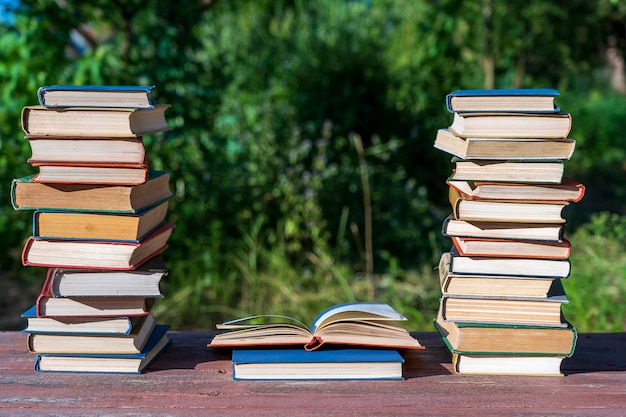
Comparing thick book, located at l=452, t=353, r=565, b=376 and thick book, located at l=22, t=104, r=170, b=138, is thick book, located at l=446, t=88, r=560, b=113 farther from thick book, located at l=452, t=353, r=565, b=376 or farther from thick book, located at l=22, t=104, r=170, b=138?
thick book, located at l=22, t=104, r=170, b=138

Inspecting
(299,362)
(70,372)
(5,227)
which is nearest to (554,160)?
(299,362)

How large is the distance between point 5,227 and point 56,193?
3120 millimetres

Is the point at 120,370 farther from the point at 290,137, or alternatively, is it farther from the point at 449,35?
the point at 449,35

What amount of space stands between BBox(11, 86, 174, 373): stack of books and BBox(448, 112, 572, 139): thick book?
0.88 metres

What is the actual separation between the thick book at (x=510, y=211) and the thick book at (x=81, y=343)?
998mm

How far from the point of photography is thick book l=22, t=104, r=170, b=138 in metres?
1.86

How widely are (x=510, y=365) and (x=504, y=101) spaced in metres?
0.75

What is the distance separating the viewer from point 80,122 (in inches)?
73.7

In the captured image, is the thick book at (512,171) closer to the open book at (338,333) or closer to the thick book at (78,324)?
the open book at (338,333)

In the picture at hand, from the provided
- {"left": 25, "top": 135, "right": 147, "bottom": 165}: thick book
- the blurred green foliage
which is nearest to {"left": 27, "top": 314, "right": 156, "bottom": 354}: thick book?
{"left": 25, "top": 135, "right": 147, "bottom": 165}: thick book

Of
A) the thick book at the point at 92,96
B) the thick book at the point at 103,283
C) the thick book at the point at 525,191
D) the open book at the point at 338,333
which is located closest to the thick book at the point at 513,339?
the open book at the point at 338,333

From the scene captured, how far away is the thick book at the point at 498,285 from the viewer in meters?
1.95

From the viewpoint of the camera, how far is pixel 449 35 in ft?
20.1

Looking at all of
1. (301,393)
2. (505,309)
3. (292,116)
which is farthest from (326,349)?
(292,116)
